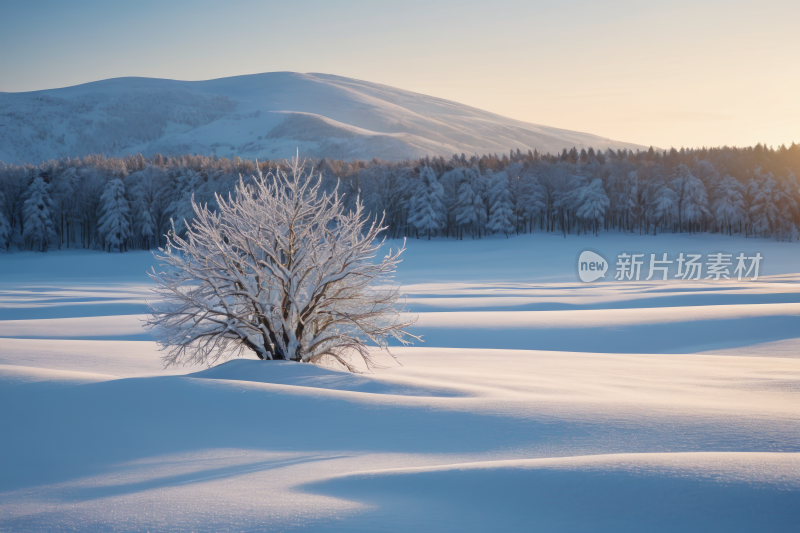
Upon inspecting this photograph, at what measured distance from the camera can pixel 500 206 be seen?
207 feet

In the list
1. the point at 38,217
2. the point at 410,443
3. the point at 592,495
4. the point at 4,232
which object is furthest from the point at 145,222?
the point at 592,495

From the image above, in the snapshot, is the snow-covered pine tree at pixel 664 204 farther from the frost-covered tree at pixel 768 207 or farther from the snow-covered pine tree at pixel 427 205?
the snow-covered pine tree at pixel 427 205

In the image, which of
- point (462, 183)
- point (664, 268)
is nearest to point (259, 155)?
point (462, 183)

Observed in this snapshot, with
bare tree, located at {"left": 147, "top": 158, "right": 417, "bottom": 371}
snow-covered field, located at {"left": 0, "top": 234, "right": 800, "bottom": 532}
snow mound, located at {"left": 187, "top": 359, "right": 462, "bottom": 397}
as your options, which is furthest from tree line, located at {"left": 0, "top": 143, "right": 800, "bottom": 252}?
snow mound, located at {"left": 187, "top": 359, "right": 462, "bottom": 397}

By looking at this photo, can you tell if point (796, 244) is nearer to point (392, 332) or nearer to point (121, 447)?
point (392, 332)

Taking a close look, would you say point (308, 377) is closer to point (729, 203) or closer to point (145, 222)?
point (145, 222)

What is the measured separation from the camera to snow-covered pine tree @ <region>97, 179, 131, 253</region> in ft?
196

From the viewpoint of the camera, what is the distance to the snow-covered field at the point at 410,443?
3953 mm

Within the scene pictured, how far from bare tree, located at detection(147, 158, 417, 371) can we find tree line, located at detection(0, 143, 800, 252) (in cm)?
5185

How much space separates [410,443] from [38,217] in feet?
215

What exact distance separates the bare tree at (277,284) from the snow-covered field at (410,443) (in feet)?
3.34

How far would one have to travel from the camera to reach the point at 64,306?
25.9 m

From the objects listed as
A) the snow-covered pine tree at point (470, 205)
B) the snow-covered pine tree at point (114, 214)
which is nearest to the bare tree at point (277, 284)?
the snow-covered pine tree at point (470, 205)

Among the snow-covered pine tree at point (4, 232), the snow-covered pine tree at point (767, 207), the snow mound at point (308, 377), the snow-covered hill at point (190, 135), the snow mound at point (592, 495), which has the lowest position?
Answer: the snow mound at point (308, 377)
